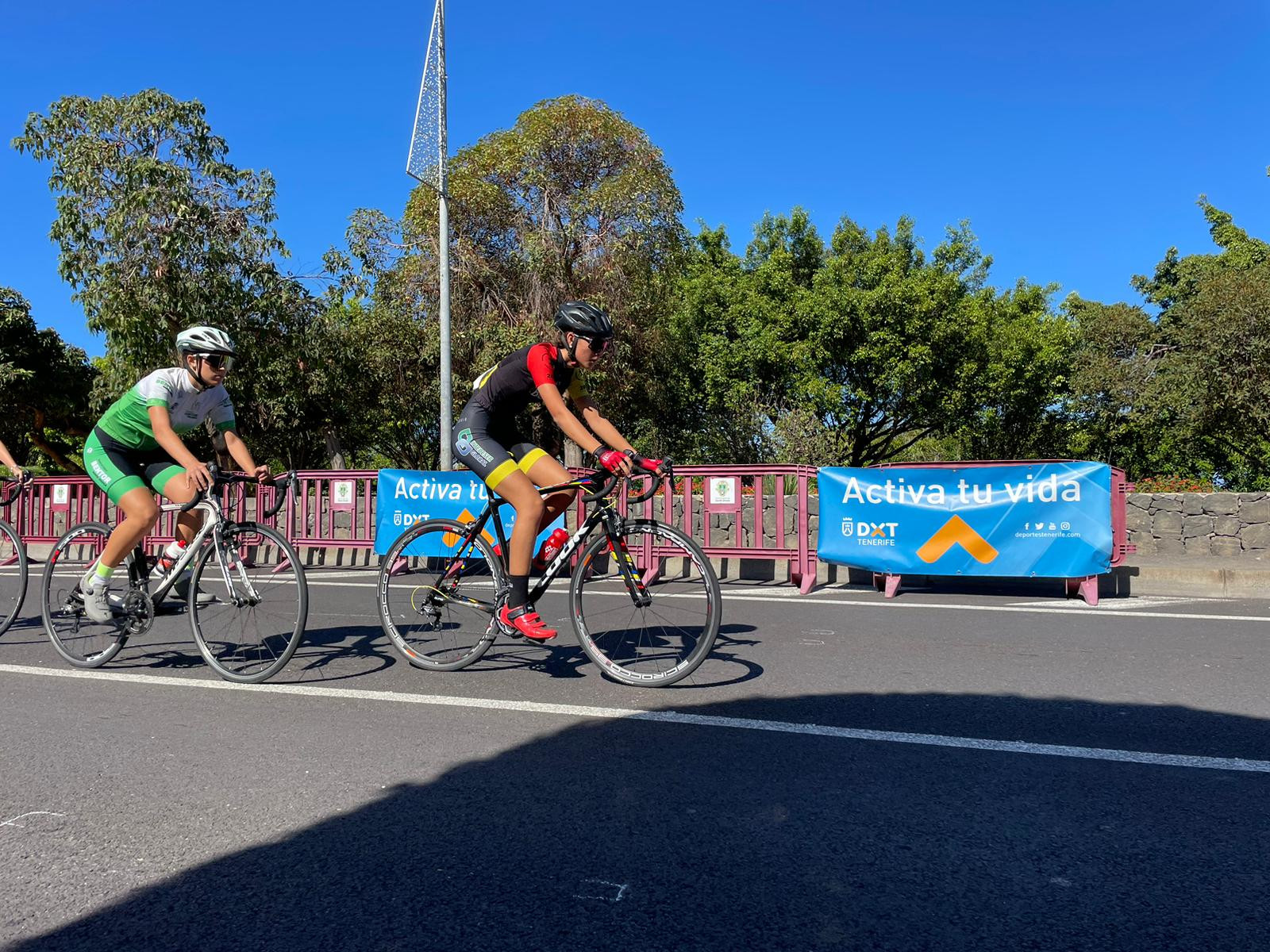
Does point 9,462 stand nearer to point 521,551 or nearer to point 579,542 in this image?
point 521,551

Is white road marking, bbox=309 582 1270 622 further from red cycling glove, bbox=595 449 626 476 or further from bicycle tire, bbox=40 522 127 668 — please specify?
bicycle tire, bbox=40 522 127 668

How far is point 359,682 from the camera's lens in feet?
16.5

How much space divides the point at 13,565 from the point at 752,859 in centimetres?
637

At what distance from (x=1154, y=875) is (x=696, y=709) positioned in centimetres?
213

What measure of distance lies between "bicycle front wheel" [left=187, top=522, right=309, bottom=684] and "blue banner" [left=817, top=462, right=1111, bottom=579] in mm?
6615

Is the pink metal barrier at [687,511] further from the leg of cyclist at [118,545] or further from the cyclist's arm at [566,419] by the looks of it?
the cyclist's arm at [566,419]

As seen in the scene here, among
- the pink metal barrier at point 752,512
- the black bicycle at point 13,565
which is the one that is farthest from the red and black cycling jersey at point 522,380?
the pink metal barrier at point 752,512

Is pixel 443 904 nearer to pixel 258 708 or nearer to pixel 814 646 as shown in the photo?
pixel 258 708

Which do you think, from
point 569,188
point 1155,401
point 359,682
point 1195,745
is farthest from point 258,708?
point 1155,401

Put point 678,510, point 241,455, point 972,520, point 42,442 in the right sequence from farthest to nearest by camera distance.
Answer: point 42,442, point 678,510, point 972,520, point 241,455

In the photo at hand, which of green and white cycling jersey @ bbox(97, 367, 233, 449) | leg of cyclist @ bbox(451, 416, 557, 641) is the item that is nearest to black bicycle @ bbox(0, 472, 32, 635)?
green and white cycling jersey @ bbox(97, 367, 233, 449)

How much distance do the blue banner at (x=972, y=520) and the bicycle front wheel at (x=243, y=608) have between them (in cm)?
661

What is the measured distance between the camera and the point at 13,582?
22.3ft

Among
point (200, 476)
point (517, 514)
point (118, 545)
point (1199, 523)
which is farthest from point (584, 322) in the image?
point (1199, 523)
